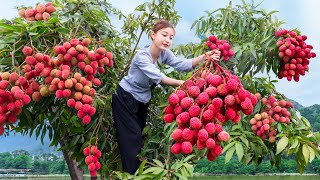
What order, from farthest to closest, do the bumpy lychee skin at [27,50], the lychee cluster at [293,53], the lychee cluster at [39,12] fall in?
the lychee cluster at [293,53], the lychee cluster at [39,12], the bumpy lychee skin at [27,50]

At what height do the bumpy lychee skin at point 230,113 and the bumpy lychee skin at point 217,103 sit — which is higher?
the bumpy lychee skin at point 217,103

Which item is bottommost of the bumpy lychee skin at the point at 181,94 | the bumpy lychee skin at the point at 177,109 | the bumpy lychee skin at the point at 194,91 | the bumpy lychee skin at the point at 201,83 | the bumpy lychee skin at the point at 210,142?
the bumpy lychee skin at the point at 210,142

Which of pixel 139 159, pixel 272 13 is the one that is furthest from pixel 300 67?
pixel 139 159

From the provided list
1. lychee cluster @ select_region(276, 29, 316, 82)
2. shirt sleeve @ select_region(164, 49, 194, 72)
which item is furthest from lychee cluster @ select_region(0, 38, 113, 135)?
lychee cluster @ select_region(276, 29, 316, 82)

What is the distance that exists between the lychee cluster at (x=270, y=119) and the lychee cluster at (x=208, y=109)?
110cm

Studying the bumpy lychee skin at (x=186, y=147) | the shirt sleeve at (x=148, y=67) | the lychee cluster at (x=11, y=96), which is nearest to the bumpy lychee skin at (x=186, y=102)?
the bumpy lychee skin at (x=186, y=147)

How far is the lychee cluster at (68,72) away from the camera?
1940 millimetres

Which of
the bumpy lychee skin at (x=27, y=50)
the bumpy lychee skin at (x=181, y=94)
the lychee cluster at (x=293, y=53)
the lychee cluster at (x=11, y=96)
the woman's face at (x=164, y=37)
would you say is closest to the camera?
the bumpy lychee skin at (x=181, y=94)

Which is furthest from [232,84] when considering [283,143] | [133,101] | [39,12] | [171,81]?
[39,12]

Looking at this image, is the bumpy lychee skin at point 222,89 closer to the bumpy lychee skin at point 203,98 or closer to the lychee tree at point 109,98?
the bumpy lychee skin at point 203,98

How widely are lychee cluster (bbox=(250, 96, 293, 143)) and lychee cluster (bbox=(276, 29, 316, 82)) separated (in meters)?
0.18

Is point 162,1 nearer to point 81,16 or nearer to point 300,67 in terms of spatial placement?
point 81,16

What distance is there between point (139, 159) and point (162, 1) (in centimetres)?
126

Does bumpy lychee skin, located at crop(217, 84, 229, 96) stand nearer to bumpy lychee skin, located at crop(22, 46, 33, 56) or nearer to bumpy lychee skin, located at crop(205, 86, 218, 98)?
bumpy lychee skin, located at crop(205, 86, 218, 98)
